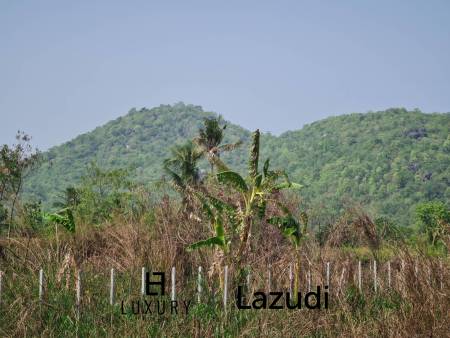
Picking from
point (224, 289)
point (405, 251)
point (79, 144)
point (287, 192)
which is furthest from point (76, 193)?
point (79, 144)

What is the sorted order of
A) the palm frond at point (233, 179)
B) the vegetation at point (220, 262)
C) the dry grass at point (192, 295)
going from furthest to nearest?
the palm frond at point (233, 179) < the vegetation at point (220, 262) < the dry grass at point (192, 295)

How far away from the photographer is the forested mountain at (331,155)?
278 feet

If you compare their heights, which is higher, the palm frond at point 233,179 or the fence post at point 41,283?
the palm frond at point 233,179

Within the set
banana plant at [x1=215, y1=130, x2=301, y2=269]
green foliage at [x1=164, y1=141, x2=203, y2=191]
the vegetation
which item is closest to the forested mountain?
green foliage at [x1=164, y1=141, x2=203, y2=191]

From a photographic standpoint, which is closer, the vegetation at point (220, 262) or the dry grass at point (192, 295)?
the dry grass at point (192, 295)

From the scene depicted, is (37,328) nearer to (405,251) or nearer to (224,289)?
(224,289)

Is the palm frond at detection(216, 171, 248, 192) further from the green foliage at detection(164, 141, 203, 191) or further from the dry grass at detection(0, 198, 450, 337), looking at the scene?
the green foliage at detection(164, 141, 203, 191)

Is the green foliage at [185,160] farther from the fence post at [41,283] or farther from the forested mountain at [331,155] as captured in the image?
the fence post at [41,283]

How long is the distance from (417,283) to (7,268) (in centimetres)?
616

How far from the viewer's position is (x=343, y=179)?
89.8 metres

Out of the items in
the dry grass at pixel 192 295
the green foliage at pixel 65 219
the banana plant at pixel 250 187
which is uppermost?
the banana plant at pixel 250 187

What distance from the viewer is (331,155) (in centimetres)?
10750

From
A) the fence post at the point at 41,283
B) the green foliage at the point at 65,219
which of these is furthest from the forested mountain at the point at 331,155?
the fence post at the point at 41,283

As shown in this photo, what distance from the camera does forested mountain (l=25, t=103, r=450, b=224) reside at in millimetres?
84625
